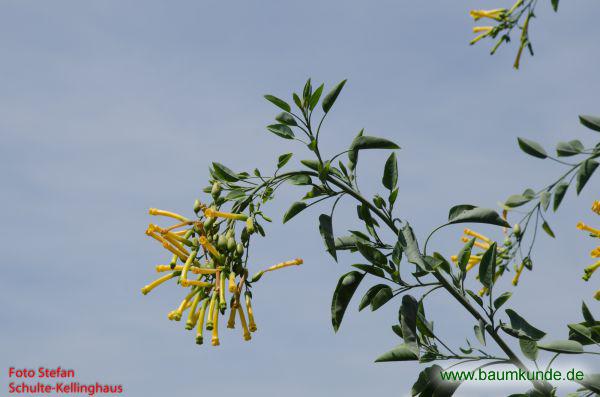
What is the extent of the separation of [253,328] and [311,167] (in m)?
0.87

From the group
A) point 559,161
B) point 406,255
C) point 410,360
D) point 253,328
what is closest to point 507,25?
point 559,161

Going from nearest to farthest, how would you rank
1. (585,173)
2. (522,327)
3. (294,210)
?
(585,173)
(522,327)
(294,210)

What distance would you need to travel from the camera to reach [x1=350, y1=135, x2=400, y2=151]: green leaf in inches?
148

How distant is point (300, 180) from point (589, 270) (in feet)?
5.60

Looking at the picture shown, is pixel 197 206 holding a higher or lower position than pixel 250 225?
higher

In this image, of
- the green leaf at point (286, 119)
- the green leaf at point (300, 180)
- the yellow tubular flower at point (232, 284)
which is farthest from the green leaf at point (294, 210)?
the yellow tubular flower at point (232, 284)

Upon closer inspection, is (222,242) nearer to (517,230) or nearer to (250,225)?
(250,225)

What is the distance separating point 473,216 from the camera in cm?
367

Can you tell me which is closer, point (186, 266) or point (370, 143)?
point (186, 266)

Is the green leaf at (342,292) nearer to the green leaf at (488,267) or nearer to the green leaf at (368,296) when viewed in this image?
the green leaf at (368,296)

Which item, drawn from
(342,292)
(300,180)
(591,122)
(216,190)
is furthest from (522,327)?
(216,190)

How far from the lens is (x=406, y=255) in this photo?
3.62 meters

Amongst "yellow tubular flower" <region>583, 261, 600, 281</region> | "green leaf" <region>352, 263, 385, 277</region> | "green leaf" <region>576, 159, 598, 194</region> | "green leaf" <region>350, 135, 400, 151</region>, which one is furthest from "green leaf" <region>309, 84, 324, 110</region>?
"yellow tubular flower" <region>583, 261, 600, 281</region>

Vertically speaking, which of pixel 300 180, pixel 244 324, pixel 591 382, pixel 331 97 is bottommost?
pixel 591 382
